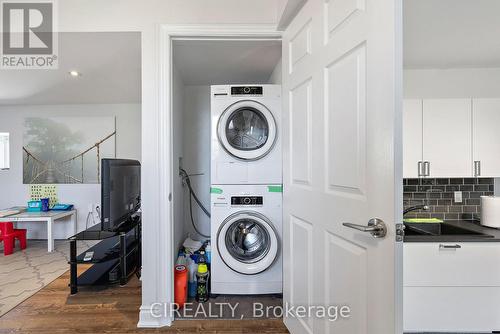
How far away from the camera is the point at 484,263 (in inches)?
66.7

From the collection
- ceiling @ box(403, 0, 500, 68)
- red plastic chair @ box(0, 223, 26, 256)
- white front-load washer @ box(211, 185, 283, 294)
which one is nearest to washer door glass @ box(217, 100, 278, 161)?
white front-load washer @ box(211, 185, 283, 294)

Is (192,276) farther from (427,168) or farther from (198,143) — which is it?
(427,168)

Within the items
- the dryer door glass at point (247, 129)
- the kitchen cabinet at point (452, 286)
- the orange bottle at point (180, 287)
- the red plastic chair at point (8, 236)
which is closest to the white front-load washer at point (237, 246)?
the orange bottle at point (180, 287)

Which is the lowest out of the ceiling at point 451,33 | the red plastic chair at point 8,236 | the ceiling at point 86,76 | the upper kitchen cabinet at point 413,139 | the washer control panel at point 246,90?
the red plastic chair at point 8,236

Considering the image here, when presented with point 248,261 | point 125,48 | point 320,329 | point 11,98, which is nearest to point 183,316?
point 248,261

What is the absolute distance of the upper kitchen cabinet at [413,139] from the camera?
2092 millimetres

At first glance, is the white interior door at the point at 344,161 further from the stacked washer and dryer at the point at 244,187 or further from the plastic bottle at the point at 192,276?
the plastic bottle at the point at 192,276

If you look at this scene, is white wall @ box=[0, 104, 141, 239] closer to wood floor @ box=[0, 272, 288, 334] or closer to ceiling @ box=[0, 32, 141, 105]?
ceiling @ box=[0, 32, 141, 105]

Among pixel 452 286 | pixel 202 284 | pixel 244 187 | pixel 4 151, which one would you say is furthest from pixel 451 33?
pixel 4 151

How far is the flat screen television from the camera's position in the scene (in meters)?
2.17

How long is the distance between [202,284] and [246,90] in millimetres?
1708

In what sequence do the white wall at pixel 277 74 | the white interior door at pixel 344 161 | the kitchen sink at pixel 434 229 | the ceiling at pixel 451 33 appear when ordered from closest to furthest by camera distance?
the white interior door at pixel 344 161 → the ceiling at pixel 451 33 → the kitchen sink at pixel 434 229 → the white wall at pixel 277 74

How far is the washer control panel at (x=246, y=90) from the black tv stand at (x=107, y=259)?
5.53ft

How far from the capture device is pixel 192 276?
223cm
